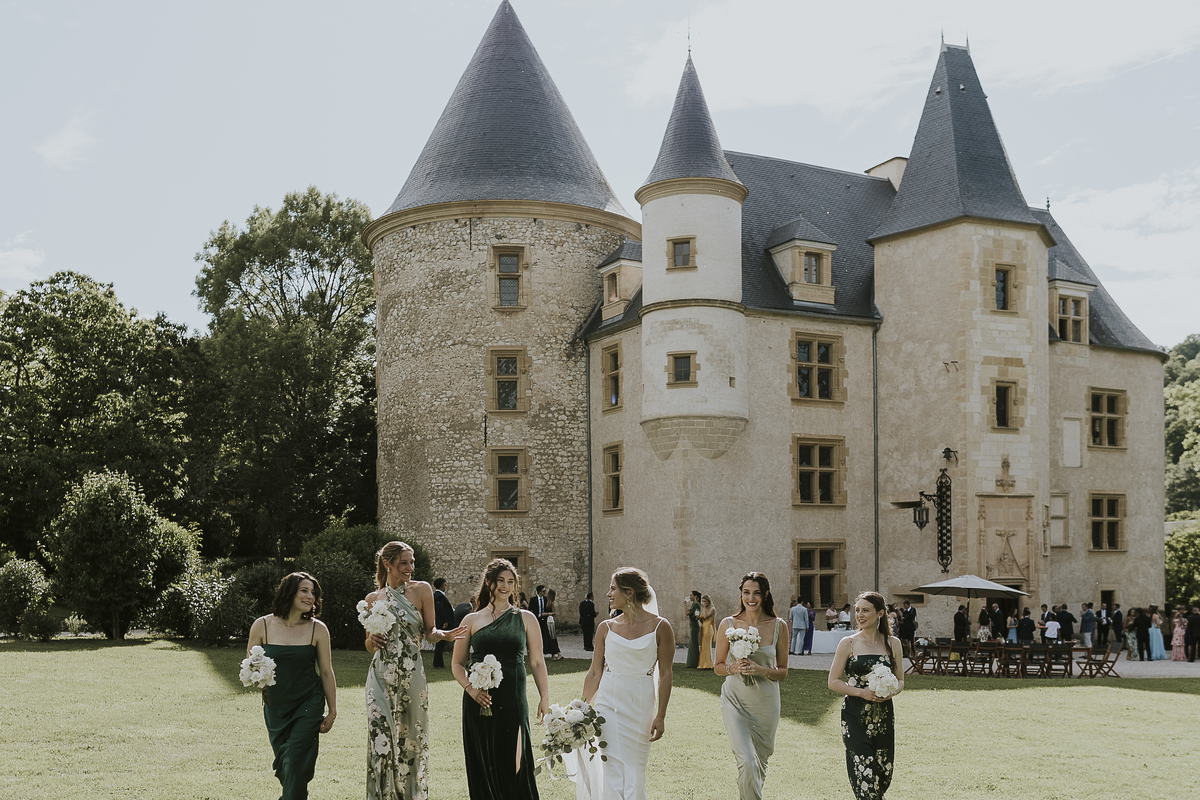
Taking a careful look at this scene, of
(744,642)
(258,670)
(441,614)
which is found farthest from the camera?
(441,614)

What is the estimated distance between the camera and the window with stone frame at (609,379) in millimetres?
29175

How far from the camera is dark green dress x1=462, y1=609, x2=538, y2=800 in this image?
7.34 metres

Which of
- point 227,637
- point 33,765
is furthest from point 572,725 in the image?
point 227,637

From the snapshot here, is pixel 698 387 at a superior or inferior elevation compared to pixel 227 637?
superior

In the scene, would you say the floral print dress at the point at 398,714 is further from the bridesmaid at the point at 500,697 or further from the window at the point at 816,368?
the window at the point at 816,368

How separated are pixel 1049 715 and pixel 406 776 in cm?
983

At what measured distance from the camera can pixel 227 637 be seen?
23.1 m

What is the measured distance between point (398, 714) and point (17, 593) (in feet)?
71.3

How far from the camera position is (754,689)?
781cm

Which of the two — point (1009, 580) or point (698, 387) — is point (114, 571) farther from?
point (1009, 580)

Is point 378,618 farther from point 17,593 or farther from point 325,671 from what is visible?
point 17,593

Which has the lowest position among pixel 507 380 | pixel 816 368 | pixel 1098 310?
pixel 507 380

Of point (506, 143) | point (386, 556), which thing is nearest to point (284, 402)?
point (506, 143)

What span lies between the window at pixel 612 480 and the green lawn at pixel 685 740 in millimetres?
10654
